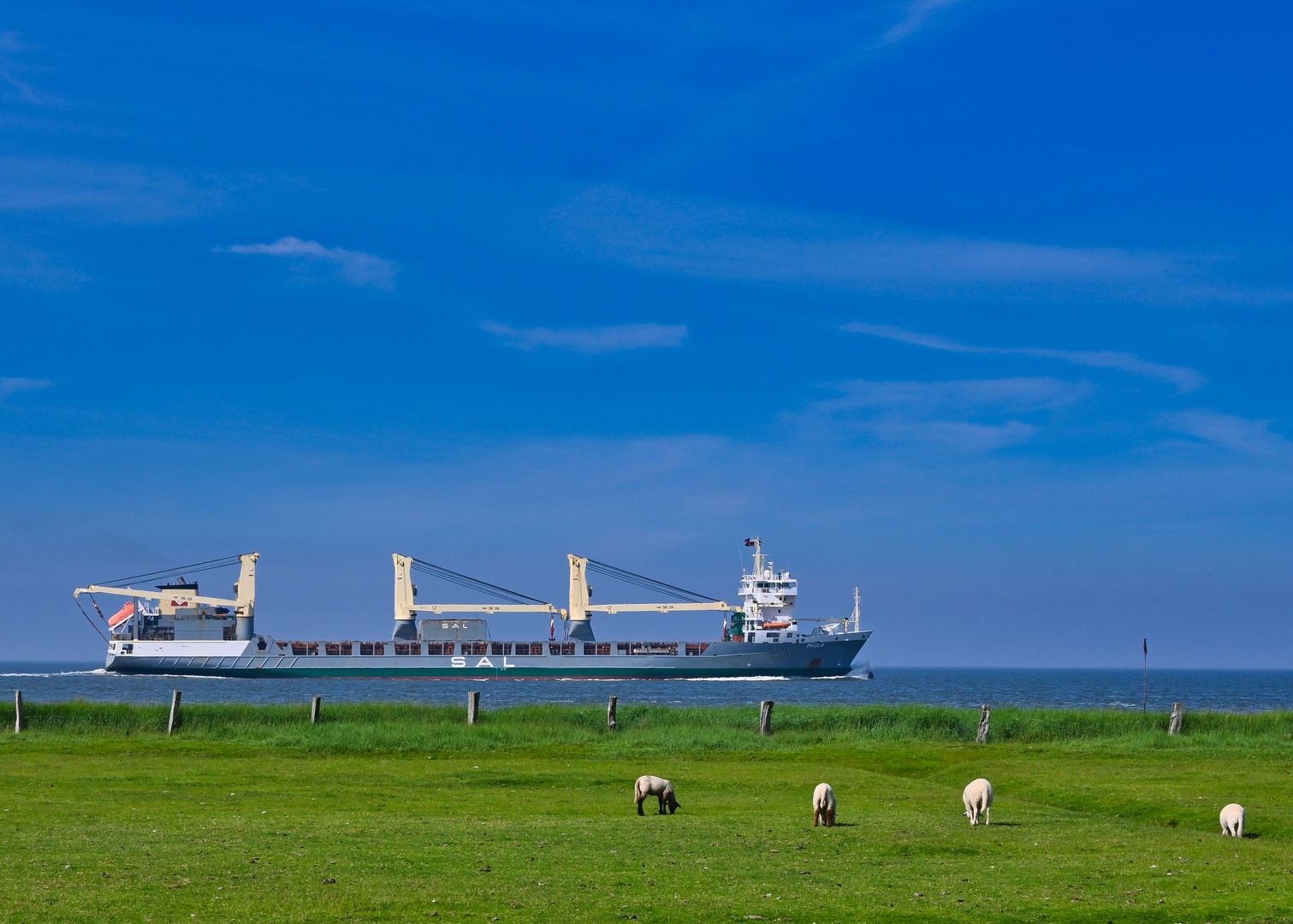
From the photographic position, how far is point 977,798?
1672 centimetres

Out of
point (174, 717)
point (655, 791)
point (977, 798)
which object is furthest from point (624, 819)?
point (174, 717)

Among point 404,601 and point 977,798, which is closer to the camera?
point 977,798

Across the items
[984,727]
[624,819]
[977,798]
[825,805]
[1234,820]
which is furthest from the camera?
[984,727]

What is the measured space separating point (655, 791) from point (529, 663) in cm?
9665

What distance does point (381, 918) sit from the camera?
1011 centimetres

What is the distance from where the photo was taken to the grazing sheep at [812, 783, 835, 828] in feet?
54.1

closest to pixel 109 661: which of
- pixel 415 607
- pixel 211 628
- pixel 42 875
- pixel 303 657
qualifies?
pixel 211 628

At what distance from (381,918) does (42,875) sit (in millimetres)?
4077

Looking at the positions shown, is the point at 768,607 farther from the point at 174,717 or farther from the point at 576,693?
the point at 174,717

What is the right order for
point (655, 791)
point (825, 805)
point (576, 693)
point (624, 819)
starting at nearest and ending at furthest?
1. point (825, 805)
2. point (624, 819)
3. point (655, 791)
4. point (576, 693)

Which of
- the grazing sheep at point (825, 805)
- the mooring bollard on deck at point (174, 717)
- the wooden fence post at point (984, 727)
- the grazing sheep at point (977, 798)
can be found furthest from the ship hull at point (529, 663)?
the grazing sheep at point (825, 805)

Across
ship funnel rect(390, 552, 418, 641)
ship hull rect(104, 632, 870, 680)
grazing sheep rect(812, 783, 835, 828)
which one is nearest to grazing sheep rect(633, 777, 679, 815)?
grazing sheep rect(812, 783, 835, 828)

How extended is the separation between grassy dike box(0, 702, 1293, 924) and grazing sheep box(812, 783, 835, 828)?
8.1 inches

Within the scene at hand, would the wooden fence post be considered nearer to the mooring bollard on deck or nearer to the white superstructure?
the mooring bollard on deck
